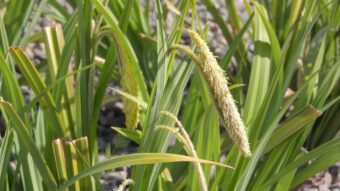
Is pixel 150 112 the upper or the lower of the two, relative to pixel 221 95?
lower

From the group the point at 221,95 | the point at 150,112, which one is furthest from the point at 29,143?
the point at 221,95

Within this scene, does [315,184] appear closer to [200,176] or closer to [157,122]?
[157,122]

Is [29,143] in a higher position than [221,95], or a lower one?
lower

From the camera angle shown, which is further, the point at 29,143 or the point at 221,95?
the point at 29,143

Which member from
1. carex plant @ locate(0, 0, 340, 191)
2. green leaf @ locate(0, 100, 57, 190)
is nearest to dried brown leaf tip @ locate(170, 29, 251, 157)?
carex plant @ locate(0, 0, 340, 191)

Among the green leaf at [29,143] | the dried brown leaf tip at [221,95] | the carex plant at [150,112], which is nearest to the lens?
the dried brown leaf tip at [221,95]

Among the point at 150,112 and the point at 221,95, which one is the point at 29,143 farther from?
the point at 221,95

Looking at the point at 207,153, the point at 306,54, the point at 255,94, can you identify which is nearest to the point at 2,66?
the point at 207,153

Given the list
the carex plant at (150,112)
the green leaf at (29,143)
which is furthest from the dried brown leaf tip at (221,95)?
the green leaf at (29,143)

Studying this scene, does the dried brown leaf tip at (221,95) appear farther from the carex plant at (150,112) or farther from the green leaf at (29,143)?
the green leaf at (29,143)
